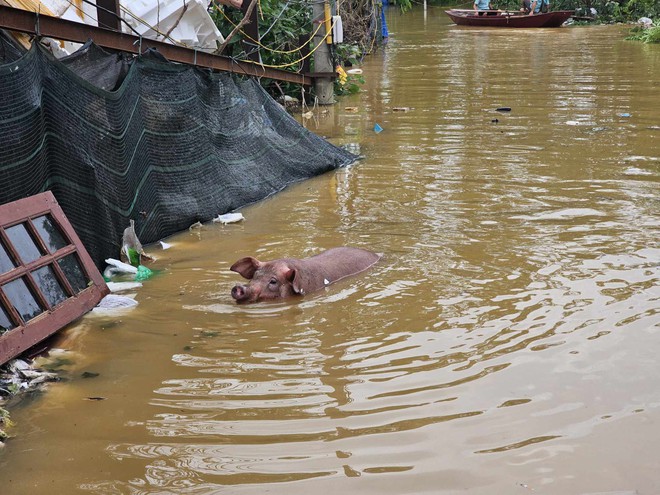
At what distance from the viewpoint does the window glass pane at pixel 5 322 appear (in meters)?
5.72

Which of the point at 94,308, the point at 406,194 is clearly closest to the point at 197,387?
the point at 94,308

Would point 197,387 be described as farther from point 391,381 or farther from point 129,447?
point 391,381

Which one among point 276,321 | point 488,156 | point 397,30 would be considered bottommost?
point 397,30

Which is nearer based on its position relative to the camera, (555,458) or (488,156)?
(555,458)

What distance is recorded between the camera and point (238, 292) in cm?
695

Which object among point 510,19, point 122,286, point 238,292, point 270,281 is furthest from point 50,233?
point 510,19

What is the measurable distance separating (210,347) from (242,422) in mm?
1263

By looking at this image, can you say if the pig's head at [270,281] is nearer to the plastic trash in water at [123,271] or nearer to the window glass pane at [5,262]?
the plastic trash in water at [123,271]

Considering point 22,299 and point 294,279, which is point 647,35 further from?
point 22,299

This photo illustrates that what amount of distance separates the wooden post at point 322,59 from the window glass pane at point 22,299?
11.0 m

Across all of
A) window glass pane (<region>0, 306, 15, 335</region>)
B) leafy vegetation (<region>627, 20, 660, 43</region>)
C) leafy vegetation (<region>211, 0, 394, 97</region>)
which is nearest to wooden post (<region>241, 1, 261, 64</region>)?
leafy vegetation (<region>211, 0, 394, 97</region>)

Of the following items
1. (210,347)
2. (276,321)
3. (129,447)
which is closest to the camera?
(129,447)

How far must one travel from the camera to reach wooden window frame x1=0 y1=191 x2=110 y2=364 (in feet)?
19.1

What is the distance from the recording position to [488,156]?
41.5 ft
